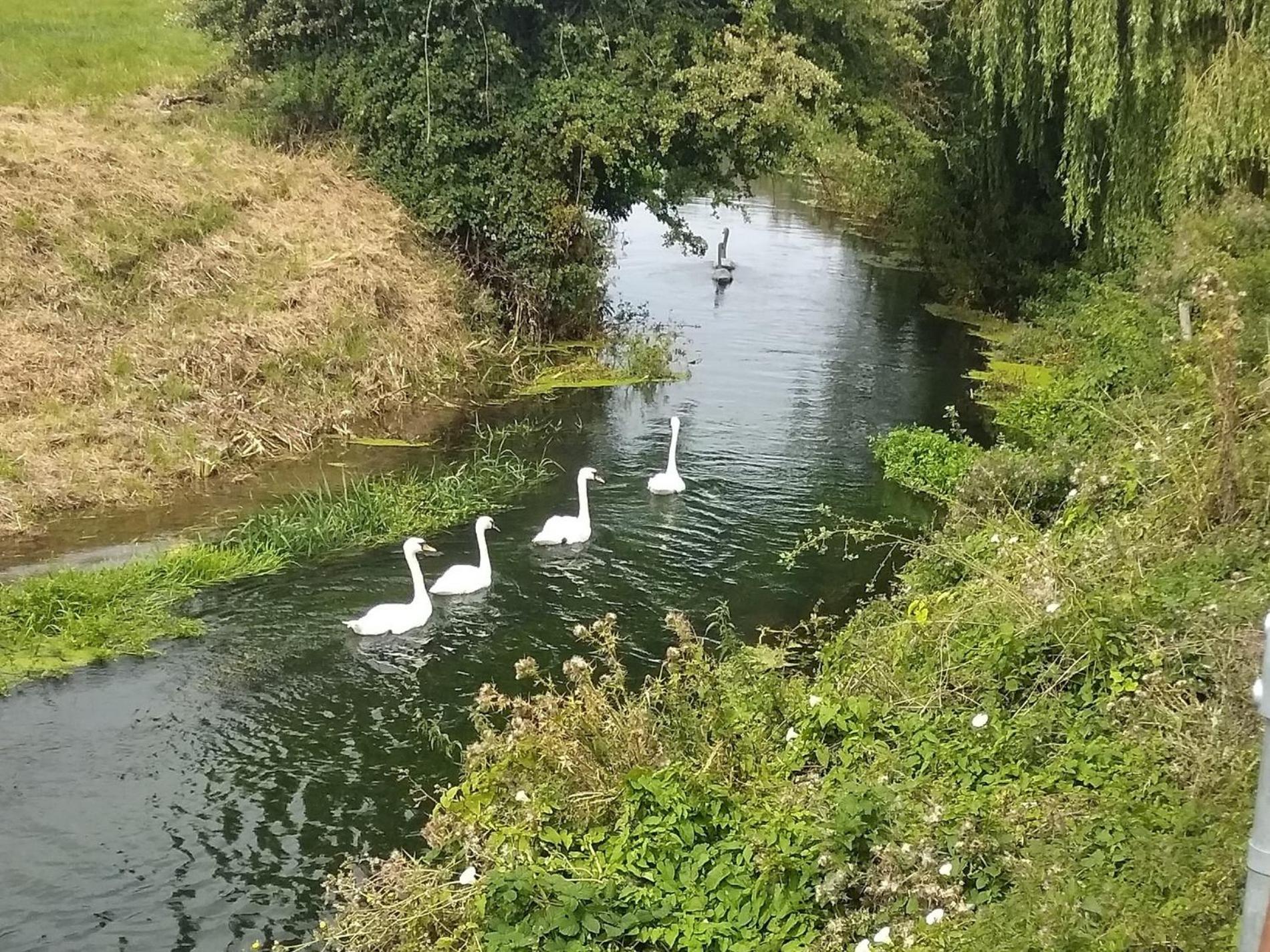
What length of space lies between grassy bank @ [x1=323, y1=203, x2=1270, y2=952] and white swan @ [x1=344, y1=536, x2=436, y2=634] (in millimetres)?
1305

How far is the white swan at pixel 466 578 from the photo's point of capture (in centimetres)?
995

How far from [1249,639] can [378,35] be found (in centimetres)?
1395

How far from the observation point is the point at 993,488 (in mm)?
9820

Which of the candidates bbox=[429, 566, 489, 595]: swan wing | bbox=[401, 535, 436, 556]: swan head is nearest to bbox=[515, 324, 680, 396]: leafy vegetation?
bbox=[401, 535, 436, 556]: swan head

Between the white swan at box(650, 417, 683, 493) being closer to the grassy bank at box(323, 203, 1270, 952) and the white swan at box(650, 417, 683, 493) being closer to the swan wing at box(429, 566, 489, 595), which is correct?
the swan wing at box(429, 566, 489, 595)

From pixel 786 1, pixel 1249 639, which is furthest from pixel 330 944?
pixel 786 1

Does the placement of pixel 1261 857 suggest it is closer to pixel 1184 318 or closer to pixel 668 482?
pixel 1184 318

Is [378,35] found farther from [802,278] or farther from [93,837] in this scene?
[93,837]

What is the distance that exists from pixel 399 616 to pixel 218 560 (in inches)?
81.0

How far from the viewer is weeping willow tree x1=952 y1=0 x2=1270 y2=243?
43.5 feet

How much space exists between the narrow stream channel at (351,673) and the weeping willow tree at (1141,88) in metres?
3.50

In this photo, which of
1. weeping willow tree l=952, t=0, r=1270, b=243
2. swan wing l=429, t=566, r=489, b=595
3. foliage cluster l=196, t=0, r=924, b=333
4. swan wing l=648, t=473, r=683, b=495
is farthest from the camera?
foliage cluster l=196, t=0, r=924, b=333

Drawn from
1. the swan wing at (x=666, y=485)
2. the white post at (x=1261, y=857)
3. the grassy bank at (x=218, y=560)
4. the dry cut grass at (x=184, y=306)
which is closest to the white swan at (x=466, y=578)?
the grassy bank at (x=218, y=560)

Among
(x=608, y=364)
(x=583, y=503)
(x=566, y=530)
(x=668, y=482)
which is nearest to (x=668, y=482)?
(x=668, y=482)
